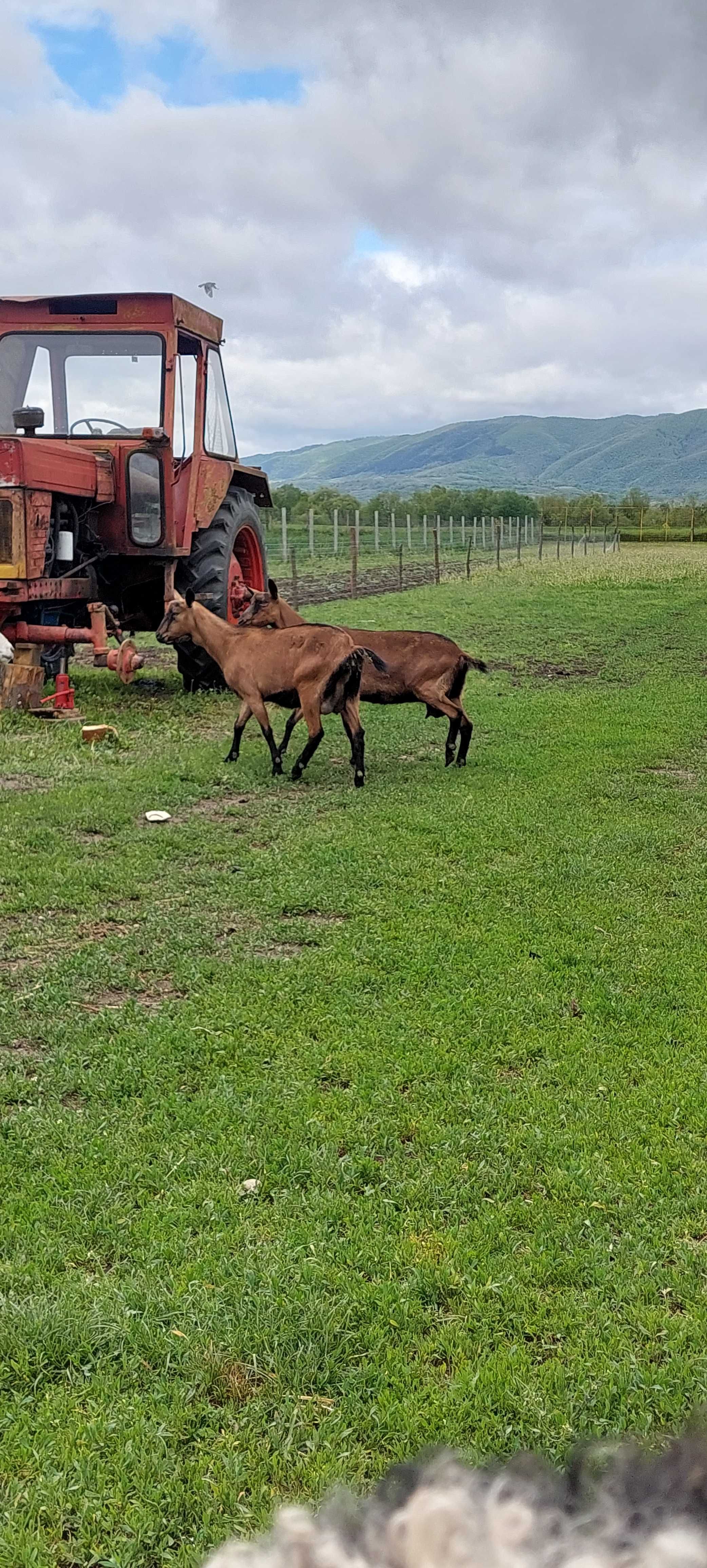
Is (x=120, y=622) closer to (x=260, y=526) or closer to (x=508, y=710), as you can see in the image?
(x=260, y=526)

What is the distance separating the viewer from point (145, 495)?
979cm

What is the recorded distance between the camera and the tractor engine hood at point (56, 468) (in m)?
8.62

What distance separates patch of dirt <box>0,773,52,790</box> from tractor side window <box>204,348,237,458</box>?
4.36m

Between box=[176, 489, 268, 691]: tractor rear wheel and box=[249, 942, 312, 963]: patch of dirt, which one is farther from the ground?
box=[176, 489, 268, 691]: tractor rear wheel

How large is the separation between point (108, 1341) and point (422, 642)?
21.1ft

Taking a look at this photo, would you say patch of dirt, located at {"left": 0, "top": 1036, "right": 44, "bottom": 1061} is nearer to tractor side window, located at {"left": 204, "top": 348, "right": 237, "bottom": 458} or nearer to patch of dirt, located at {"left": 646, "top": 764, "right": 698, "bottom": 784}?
patch of dirt, located at {"left": 646, "top": 764, "right": 698, "bottom": 784}

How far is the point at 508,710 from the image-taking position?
10.5m

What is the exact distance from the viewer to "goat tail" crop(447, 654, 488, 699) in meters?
8.31

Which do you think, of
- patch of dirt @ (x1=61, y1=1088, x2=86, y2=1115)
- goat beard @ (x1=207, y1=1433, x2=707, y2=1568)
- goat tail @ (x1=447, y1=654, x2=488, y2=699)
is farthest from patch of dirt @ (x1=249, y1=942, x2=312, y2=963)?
goat tail @ (x1=447, y1=654, x2=488, y2=699)

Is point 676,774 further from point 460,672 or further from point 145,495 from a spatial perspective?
point 145,495

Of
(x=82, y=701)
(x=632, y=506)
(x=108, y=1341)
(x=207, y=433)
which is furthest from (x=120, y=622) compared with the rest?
(x=632, y=506)

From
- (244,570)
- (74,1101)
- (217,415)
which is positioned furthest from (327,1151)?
(244,570)

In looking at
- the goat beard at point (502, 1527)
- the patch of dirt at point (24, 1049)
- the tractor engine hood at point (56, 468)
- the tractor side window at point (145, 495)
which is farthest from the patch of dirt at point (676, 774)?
the goat beard at point (502, 1527)

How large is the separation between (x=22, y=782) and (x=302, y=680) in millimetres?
2026
